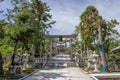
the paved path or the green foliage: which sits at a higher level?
the green foliage

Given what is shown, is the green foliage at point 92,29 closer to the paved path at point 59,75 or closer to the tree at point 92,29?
the tree at point 92,29

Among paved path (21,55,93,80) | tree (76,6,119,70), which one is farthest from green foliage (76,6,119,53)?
paved path (21,55,93,80)

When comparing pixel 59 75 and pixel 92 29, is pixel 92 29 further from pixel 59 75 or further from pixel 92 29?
pixel 59 75

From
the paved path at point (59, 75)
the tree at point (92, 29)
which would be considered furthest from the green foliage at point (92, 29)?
the paved path at point (59, 75)

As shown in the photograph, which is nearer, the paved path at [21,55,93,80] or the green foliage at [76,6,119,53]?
the paved path at [21,55,93,80]

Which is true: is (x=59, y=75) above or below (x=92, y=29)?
below

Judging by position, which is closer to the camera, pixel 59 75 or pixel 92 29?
pixel 59 75

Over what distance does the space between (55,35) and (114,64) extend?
57.3 feet

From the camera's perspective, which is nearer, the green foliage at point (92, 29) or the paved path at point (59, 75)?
the paved path at point (59, 75)

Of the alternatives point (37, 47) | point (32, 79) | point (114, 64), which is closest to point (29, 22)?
point (32, 79)

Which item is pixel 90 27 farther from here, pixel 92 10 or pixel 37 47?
pixel 37 47

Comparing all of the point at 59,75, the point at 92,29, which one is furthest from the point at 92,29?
the point at 59,75

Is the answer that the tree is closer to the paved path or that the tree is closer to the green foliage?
the green foliage

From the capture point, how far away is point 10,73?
662 inches
